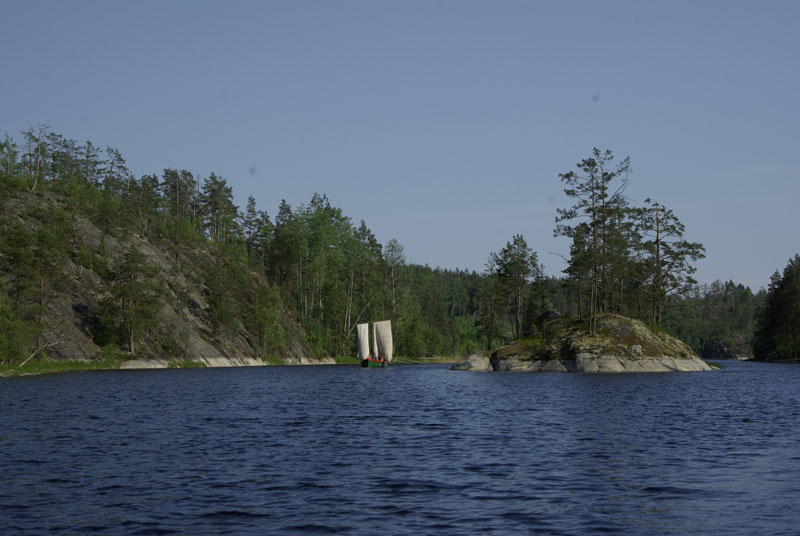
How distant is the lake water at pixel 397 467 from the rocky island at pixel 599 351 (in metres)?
34.1

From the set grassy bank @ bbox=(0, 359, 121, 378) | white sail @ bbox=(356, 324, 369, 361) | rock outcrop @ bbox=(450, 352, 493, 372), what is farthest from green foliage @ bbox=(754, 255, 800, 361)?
grassy bank @ bbox=(0, 359, 121, 378)

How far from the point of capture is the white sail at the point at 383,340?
10912 centimetres

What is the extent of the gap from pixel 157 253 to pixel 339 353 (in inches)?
1563

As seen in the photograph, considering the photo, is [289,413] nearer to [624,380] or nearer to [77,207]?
[624,380]

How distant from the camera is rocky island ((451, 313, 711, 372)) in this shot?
246 ft

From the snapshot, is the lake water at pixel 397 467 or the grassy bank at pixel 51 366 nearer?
the lake water at pixel 397 467

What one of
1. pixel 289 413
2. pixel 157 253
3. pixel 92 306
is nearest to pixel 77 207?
pixel 157 253

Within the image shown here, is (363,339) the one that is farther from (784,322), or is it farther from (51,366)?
(784,322)

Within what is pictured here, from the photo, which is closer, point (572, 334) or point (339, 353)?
point (572, 334)

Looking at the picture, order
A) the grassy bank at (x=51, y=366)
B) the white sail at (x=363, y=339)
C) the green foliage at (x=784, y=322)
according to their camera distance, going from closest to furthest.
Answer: the grassy bank at (x=51, y=366) → the white sail at (x=363, y=339) → the green foliage at (x=784, y=322)

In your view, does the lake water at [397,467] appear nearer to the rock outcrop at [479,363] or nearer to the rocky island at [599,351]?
the rocky island at [599,351]

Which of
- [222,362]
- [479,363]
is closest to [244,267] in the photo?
[222,362]

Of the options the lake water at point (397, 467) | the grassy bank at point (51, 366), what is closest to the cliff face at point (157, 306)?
the grassy bank at point (51, 366)

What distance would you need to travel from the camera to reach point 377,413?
121 ft
